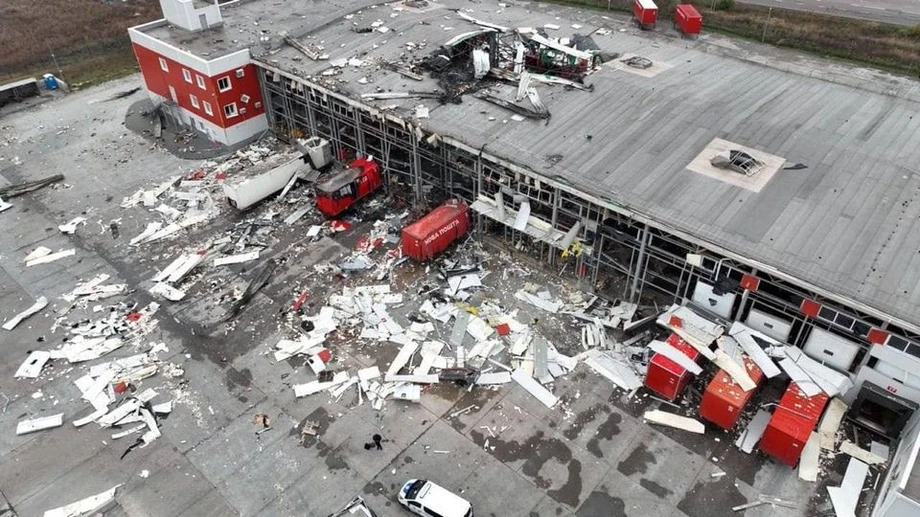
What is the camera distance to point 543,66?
4175 centimetres

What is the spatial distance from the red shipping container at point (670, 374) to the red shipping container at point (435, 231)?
13.4 meters

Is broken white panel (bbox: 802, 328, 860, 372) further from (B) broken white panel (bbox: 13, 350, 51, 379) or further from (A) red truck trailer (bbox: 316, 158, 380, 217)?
(B) broken white panel (bbox: 13, 350, 51, 379)

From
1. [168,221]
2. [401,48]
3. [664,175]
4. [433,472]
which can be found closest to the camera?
[433,472]

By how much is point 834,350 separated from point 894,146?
13.3 metres

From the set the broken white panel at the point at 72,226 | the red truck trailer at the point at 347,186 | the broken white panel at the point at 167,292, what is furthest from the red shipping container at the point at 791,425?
the broken white panel at the point at 72,226

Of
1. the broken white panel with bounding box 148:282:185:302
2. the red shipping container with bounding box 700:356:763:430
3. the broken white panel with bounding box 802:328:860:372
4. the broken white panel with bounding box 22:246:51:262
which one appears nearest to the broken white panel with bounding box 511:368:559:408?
the red shipping container with bounding box 700:356:763:430

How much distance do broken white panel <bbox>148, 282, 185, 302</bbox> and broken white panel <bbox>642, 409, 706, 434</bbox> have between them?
24174mm

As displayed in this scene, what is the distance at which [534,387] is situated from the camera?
2786cm

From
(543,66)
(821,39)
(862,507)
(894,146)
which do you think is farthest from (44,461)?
(821,39)

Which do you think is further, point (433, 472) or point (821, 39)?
point (821, 39)

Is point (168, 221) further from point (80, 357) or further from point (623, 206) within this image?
point (623, 206)

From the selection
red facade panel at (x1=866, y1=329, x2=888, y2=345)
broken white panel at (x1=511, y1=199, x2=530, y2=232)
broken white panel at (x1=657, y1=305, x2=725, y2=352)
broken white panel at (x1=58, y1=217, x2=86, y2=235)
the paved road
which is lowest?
broken white panel at (x1=58, y1=217, x2=86, y2=235)

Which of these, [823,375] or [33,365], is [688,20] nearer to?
[823,375]

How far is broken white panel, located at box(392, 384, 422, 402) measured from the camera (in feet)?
90.1
